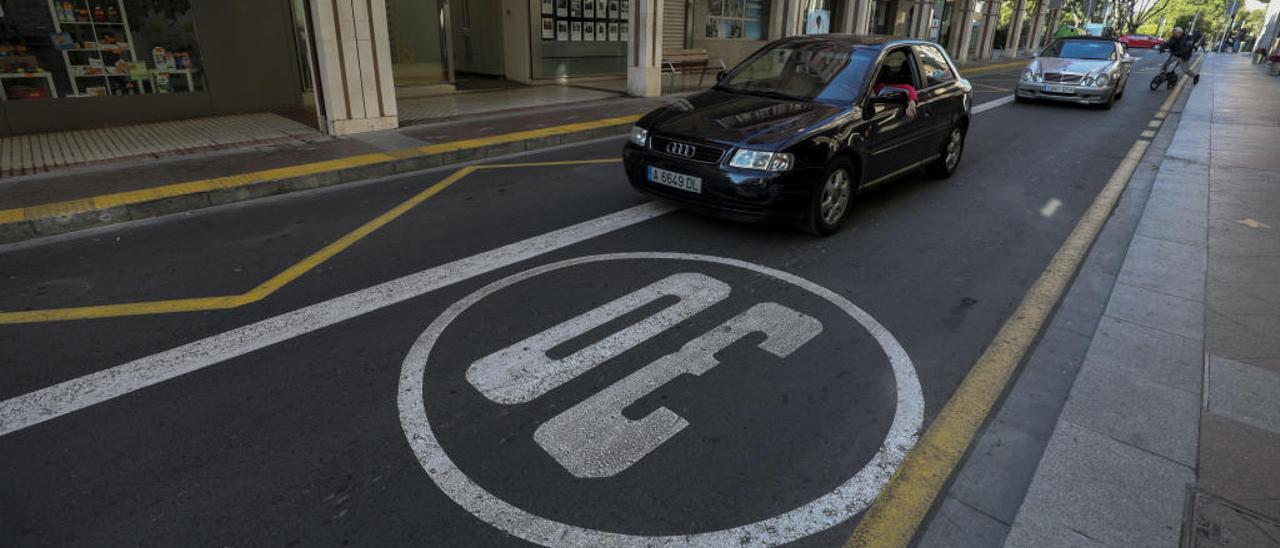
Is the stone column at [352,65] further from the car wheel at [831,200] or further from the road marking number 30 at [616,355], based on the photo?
the car wheel at [831,200]

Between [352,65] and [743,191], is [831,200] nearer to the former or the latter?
[743,191]

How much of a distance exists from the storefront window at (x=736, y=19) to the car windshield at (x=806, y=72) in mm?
12777

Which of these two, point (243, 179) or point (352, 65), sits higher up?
point (352, 65)

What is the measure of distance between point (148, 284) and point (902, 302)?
16.7ft

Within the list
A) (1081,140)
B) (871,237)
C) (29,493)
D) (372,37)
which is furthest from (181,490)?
(1081,140)

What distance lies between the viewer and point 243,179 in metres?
6.88

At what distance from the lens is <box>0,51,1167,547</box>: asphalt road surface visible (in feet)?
8.61

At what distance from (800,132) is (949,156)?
350cm

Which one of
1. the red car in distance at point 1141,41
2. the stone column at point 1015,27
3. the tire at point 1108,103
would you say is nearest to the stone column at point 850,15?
the tire at point 1108,103

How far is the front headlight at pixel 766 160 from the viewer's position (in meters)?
5.23

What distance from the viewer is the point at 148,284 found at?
4.67 metres

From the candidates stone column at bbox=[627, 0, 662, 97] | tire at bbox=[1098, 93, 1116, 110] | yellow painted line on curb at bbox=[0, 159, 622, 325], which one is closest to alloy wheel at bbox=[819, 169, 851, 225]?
yellow painted line on curb at bbox=[0, 159, 622, 325]

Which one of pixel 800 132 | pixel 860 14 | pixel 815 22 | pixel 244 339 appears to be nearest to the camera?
pixel 244 339

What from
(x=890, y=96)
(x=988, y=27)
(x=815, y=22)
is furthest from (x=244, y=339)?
(x=988, y=27)
